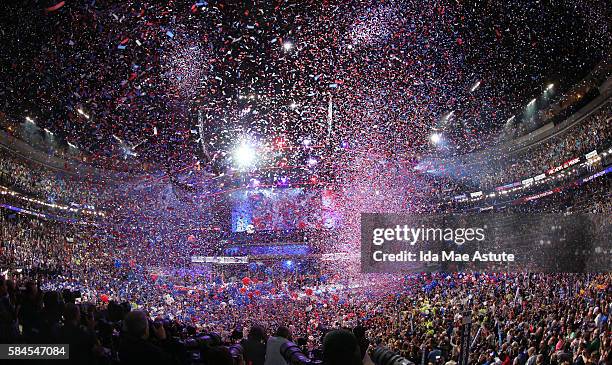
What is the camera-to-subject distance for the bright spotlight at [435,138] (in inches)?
1623

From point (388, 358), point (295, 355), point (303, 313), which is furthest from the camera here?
point (303, 313)

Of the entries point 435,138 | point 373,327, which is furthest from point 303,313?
point 435,138

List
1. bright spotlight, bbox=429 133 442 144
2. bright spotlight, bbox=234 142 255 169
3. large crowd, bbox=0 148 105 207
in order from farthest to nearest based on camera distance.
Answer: bright spotlight, bbox=234 142 255 169 → bright spotlight, bbox=429 133 442 144 → large crowd, bbox=0 148 105 207

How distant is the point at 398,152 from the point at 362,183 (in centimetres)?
572

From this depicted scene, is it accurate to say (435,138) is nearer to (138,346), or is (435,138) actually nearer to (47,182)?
(47,182)

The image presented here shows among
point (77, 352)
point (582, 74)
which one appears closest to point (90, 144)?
point (582, 74)

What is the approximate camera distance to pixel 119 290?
796 inches

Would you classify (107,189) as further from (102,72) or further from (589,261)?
(589,261)

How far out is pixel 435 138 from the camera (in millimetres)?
41469

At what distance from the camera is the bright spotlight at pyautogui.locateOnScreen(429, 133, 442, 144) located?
41.2m

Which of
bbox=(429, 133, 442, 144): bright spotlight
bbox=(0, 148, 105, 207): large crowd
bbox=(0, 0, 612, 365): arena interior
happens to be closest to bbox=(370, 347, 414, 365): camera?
bbox=(0, 0, 612, 365): arena interior

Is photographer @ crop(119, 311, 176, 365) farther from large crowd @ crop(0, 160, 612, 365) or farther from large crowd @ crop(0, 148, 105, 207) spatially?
large crowd @ crop(0, 148, 105, 207)

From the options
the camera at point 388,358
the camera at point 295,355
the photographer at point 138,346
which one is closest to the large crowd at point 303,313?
the photographer at point 138,346

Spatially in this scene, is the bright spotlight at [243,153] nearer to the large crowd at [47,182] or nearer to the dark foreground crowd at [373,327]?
the large crowd at [47,182]
